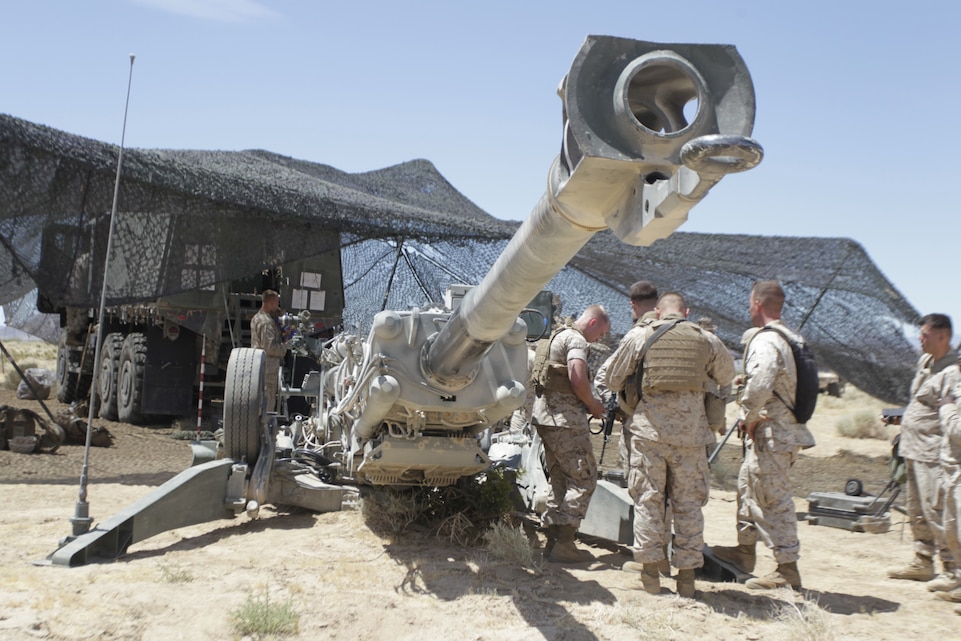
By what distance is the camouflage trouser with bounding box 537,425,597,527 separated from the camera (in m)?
5.51

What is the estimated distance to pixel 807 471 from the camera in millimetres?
11094

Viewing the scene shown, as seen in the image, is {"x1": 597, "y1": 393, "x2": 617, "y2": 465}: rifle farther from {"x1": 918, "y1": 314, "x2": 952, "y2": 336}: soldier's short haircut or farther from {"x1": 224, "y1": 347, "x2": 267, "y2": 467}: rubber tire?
{"x1": 224, "y1": 347, "x2": 267, "y2": 467}: rubber tire

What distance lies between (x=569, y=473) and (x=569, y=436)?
233mm

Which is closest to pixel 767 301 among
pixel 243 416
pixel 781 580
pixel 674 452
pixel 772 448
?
pixel 772 448

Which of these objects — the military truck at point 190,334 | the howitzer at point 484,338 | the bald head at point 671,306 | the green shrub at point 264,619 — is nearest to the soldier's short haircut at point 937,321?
the bald head at point 671,306

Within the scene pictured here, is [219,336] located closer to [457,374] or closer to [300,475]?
[300,475]

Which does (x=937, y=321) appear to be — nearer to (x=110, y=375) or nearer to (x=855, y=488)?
(x=855, y=488)

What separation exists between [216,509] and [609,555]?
2.60 m

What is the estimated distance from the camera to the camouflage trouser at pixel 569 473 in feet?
18.1

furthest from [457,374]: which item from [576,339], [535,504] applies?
[535,504]

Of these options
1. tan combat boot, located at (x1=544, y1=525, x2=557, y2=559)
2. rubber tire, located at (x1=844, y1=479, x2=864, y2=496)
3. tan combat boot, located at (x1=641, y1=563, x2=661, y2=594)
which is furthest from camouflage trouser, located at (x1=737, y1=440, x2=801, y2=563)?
rubber tire, located at (x1=844, y1=479, x2=864, y2=496)

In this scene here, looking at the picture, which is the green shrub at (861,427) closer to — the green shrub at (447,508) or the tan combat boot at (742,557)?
the tan combat boot at (742,557)

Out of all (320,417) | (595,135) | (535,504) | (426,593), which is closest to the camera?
(595,135)

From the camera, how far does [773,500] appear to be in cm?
480
